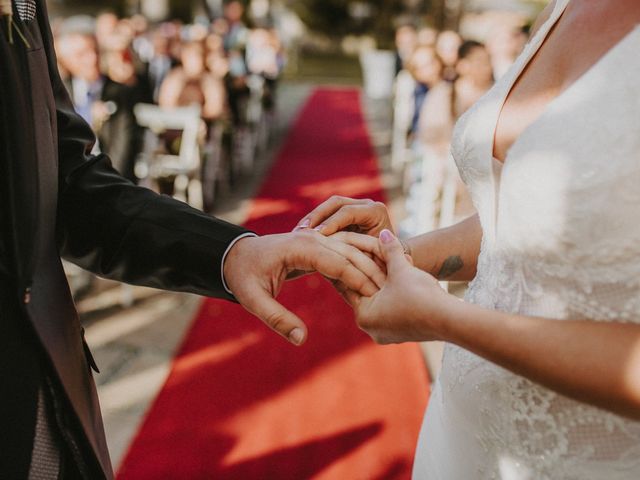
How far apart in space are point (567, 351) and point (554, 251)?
166mm

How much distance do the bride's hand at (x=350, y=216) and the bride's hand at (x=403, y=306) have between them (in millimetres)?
226

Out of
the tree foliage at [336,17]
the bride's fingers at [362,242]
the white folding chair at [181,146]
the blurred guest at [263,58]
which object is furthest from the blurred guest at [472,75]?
the tree foliage at [336,17]

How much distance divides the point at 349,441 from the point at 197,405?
86cm

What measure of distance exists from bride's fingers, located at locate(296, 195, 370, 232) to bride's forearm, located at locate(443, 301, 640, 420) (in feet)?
1.86

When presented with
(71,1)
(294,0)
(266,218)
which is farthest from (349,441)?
(294,0)

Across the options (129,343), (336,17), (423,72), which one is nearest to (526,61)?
(129,343)

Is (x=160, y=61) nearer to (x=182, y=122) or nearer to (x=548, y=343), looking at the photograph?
(x=182, y=122)

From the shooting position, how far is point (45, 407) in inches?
39.5

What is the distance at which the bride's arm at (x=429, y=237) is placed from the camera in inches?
56.9

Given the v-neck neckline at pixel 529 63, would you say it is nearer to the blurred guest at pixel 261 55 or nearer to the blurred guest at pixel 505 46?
the blurred guest at pixel 505 46

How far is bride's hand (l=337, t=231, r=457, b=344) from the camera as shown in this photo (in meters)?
1.02

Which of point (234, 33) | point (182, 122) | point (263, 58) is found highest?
point (182, 122)

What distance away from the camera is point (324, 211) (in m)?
1.49

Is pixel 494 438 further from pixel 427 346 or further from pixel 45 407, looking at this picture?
pixel 427 346
